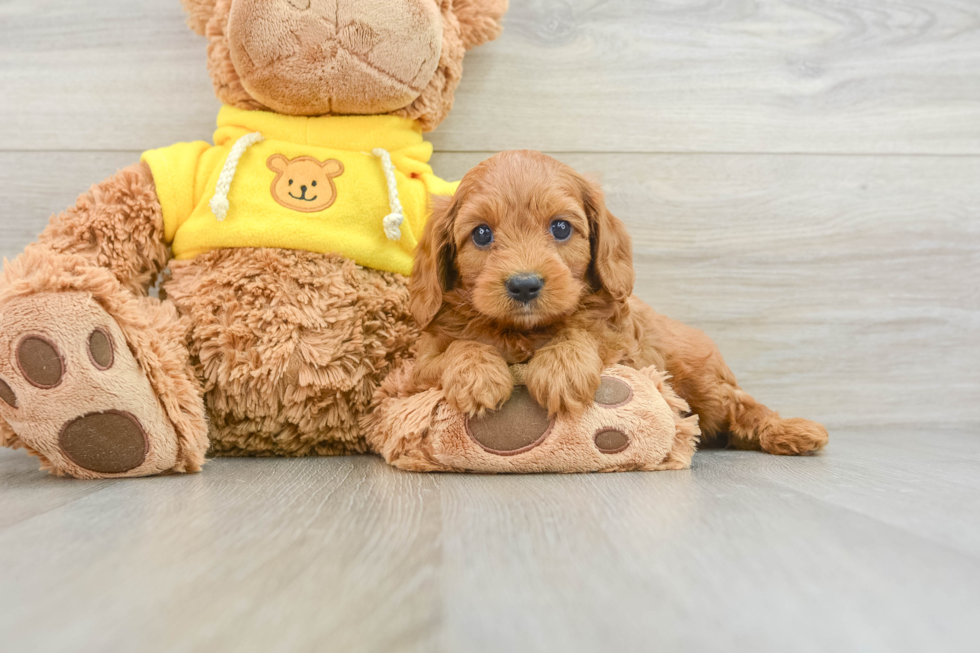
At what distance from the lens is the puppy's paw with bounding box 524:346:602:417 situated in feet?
4.07

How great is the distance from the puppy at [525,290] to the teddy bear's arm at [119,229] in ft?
2.09

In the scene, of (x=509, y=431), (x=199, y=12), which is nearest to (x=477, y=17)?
(x=199, y=12)

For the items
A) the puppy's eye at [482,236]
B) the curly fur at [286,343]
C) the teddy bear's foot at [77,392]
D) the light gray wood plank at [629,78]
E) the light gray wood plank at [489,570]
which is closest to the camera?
the light gray wood plank at [489,570]

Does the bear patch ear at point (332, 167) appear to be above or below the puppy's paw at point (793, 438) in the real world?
above

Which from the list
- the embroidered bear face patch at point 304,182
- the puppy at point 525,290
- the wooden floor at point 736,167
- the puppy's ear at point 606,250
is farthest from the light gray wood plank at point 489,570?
the embroidered bear face patch at point 304,182

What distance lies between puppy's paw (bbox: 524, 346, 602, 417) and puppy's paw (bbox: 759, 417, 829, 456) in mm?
593

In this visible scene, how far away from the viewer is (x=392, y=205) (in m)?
1.59

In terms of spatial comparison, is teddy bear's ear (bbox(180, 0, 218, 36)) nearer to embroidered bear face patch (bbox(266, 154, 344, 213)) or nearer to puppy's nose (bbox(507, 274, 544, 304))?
embroidered bear face patch (bbox(266, 154, 344, 213))

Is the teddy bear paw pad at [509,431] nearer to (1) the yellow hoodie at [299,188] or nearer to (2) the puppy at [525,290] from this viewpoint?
(2) the puppy at [525,290]

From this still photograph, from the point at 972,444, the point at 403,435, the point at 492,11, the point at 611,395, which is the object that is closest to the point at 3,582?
the point at 403,435

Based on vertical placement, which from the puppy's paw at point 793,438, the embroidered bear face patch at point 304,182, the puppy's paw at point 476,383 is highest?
the embroidered bear face patch at point 304,182

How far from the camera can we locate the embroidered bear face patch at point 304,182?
5.16ft

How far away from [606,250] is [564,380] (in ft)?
1.10

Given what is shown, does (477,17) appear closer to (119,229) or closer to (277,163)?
(277,163)
